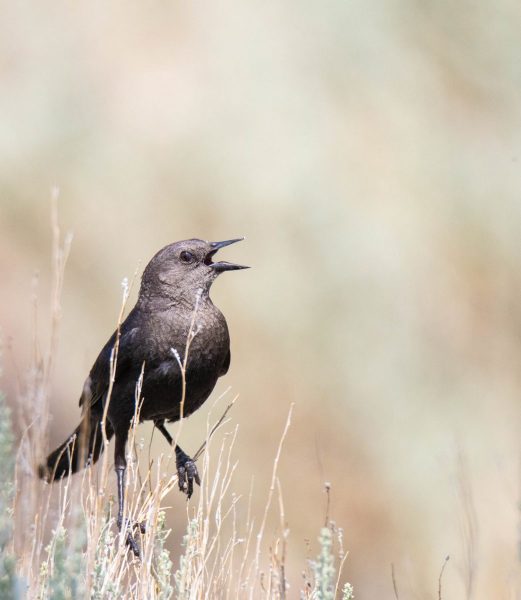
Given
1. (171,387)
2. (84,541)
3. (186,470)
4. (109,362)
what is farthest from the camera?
(109,362)

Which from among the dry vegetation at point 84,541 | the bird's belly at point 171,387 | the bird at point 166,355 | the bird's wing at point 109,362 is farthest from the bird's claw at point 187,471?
the dry vegetation at point 84,541

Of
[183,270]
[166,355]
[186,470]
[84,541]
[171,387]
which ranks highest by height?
[183,270]

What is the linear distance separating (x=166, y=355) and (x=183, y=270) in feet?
2.15

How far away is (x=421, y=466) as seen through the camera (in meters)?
12.0

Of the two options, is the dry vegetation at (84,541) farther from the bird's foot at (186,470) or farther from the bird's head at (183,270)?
the bird's head at (183,270)

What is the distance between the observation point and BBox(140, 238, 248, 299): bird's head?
6.03 metres

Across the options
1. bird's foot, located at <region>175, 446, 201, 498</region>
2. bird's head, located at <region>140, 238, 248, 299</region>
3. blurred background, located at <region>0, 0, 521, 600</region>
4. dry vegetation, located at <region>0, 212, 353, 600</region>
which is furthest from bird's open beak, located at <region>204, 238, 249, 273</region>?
blurred background, located at <region>0, 0, 521, 600</region>

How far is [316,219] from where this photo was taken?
1277 cm

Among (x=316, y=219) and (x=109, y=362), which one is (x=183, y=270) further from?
(x=316, y=219)

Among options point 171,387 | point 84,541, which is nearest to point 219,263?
point 171,387

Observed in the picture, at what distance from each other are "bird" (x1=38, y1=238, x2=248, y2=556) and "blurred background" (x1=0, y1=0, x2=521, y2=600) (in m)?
5.50

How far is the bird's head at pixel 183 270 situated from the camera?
603 centimetres

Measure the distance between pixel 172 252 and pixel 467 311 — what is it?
7169 millimetres

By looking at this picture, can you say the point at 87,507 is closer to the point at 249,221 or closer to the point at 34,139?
the point at 249,221
